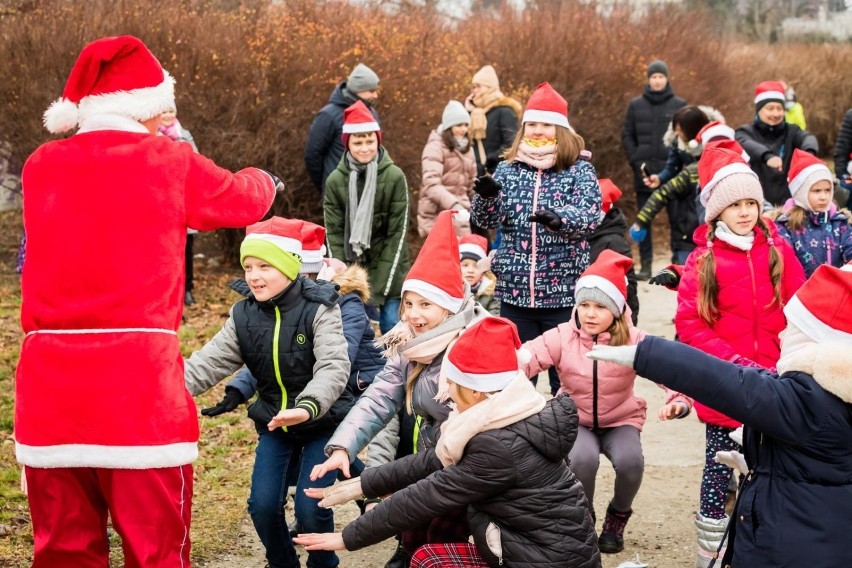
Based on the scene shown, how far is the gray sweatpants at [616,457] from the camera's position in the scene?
5.51 meters

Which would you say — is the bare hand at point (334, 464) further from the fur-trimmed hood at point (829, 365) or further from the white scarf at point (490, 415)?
the fur-trimmed hood at point (829, 365)

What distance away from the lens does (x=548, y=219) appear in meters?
6.38

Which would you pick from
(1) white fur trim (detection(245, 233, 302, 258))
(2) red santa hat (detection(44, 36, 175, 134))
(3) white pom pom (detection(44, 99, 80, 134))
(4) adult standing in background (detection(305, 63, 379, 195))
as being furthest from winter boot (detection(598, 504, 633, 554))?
(4) adult standing in background (detection(305, 63, 379, 195))

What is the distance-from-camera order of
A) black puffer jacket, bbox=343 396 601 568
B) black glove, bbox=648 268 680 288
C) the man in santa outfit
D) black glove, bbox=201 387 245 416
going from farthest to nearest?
black glove, bbox=648 268 680 288 → black glove, bbox=201 387 245 416 → black puffer jacket, bbox=343 396 601 568 → the man in santa outfit

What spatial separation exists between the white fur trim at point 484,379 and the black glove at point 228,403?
3.84 ft

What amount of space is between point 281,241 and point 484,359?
1.39 m

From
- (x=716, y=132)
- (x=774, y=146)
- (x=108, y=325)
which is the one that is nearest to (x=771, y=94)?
(x=774, y=146)

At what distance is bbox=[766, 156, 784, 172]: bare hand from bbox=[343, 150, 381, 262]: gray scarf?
11.8 ft

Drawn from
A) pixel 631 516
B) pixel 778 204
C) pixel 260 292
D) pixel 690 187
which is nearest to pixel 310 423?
pixel 260 292

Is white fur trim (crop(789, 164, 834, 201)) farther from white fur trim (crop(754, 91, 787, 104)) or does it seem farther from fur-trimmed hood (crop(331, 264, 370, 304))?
white fur trim (crop(754, 91, 787, 104))

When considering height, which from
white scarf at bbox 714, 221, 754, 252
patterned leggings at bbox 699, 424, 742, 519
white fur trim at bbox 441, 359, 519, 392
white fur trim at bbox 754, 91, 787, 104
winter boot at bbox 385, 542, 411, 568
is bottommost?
winter boot at bbox 385, 542, 411, 568

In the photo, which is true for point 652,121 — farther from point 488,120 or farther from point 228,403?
point 228,403

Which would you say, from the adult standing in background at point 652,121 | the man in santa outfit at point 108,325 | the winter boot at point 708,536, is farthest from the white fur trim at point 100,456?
the adult standing in background at point 652,121

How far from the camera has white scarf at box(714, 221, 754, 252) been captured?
563cm
